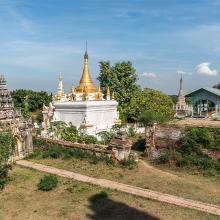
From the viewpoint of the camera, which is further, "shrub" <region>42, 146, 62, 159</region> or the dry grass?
"shrub" <region>42, 146, 62, 159</region>

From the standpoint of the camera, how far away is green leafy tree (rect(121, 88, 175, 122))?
37.9 m

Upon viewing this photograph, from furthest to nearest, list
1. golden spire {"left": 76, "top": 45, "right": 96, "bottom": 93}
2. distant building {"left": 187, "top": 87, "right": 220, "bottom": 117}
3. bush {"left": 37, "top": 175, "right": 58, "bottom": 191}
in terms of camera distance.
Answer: distant building {"left": 187, "top": 87, "right": 220, "bottom": 117}, golden spire {"left": 76, "top": 45, "right": 96, "bottom": 93}, bush {"left": 37, "top": 175, "right": 58, "bottom": 191}

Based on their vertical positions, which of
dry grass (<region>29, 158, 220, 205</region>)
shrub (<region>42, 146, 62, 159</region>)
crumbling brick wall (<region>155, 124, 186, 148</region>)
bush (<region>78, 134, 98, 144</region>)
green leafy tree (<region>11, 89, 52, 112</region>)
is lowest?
dry grass (<region>29, 158, 220, 205</region>)

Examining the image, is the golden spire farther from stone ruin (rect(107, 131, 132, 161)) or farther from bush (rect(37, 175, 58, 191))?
bush (rect(37, 175, 58, 191))

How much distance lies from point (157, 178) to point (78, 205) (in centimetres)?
515

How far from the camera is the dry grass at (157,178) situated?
44.5ft

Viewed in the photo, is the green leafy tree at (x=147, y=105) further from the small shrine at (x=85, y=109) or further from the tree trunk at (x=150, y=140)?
the tree trunk at (x=150, y=140)

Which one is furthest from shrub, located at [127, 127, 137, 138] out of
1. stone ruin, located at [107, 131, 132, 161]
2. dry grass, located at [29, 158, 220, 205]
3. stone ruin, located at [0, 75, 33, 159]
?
stone ruin, located at [107, 131, 132, 161]

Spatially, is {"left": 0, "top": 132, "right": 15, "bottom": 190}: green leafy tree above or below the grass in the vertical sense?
above

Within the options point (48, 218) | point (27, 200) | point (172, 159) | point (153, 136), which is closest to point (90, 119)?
point (153, 136)

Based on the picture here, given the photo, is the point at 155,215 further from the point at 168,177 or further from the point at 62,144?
the point at 62,144

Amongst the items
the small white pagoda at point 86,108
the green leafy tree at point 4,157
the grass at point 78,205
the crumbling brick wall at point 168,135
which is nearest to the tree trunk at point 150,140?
the crumbling brick wall at point 168,135

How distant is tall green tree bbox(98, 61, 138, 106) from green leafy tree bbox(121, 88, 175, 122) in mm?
2944

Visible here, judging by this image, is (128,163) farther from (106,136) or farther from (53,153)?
(106,136)
